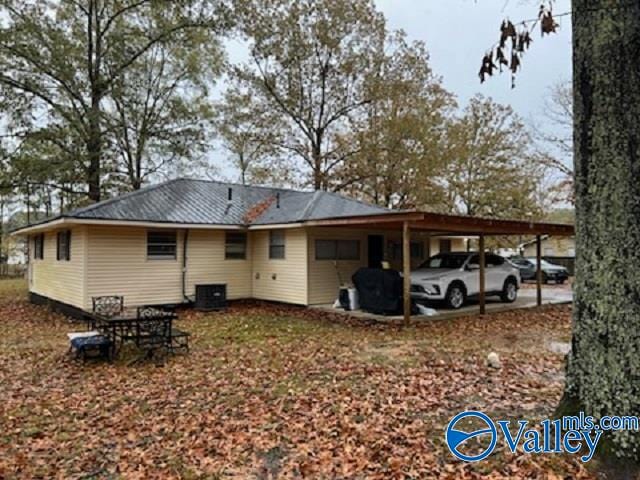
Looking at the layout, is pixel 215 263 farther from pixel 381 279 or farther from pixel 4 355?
pixel 4 355

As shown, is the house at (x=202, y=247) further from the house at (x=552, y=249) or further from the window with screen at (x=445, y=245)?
the house at (x=552, y=249)

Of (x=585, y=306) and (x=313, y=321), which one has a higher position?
(x=585, y=306)

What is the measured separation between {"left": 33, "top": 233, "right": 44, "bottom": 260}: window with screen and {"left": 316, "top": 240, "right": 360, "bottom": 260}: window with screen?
9.35 m

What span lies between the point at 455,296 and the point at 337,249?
3.64m

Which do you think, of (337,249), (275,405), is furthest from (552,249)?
(275,405)

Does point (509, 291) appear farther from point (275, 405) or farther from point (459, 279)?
point (275, 405)

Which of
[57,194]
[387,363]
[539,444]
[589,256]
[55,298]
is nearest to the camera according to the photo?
[589,256]

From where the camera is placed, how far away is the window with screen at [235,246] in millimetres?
13641

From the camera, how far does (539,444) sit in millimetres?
3617

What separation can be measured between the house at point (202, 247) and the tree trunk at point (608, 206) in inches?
265

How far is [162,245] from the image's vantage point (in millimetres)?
12312

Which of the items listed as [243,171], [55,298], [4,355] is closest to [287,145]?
[243,171]

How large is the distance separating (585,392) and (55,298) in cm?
1366

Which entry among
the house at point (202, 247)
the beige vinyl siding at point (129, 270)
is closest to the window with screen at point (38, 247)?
the house at point (202, 247)
